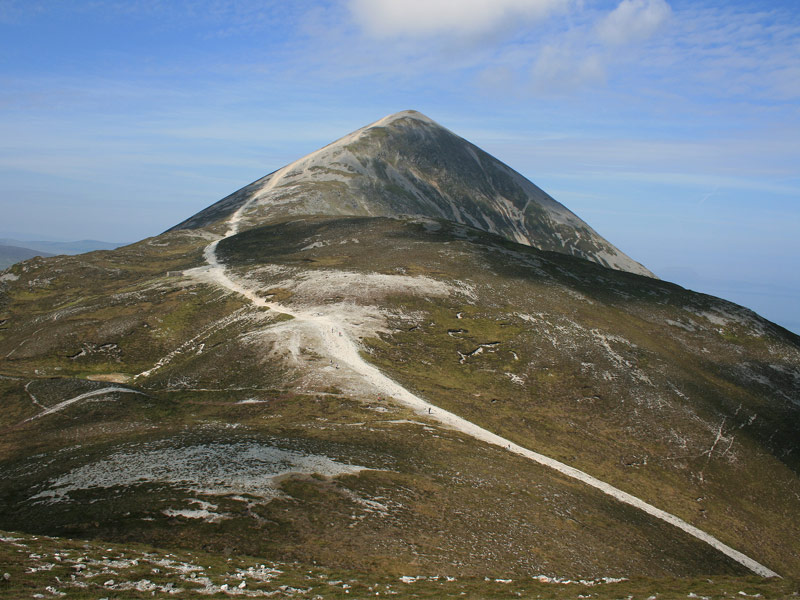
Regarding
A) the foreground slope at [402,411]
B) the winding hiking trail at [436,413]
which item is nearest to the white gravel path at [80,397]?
the foreground slope at [402,411]

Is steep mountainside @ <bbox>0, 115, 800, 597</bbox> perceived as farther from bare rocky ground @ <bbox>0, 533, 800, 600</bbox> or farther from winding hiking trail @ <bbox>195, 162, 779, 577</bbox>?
bare rocky ground @ <bbox>0, 533, 800, 600</bbox>

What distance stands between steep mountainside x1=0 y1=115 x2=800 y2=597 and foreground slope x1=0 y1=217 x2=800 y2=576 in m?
0.32

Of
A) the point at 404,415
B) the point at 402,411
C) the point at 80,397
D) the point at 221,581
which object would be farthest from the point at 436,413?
the point at 80,397

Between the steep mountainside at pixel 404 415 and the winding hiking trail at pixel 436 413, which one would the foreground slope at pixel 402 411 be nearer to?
the steep mountainside at pixel 404 415

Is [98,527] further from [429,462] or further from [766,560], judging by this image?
[766,560]

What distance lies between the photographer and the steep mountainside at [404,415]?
3503cm

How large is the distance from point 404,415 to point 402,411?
48.4 inches

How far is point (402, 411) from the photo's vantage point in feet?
206

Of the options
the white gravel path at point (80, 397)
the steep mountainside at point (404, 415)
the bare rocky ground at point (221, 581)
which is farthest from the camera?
the white gravel path at point (80, 397)

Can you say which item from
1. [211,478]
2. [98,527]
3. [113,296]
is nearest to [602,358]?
[211,478]

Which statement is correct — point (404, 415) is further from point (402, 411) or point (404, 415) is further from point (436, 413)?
point (436, 413)

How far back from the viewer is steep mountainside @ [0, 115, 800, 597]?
3503 centimetres

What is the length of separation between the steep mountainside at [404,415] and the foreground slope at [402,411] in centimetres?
32

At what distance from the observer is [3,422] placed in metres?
56.0
